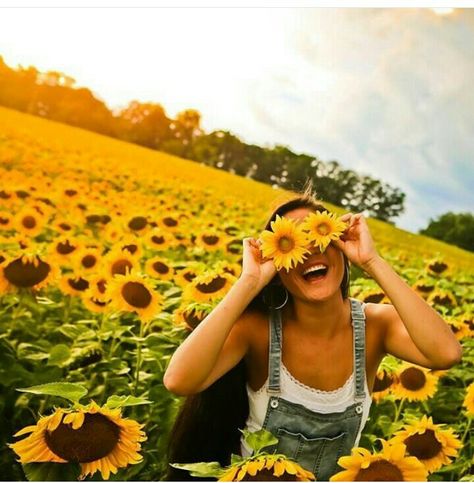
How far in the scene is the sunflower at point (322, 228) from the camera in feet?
3.92

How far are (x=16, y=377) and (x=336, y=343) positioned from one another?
2.50ft

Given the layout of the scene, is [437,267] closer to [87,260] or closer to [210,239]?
[210,239]

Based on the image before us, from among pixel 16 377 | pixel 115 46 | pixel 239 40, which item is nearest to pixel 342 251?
pixel 16 377

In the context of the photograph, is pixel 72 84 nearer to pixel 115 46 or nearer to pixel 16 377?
pixel 115 46

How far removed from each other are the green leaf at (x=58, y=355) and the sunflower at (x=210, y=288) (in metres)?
0.35

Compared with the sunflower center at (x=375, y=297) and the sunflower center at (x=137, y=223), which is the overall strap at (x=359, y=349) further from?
the sunflower center at (x=137, y=223)

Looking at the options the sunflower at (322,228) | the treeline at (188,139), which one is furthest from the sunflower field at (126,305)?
the sunflower at (322,228)

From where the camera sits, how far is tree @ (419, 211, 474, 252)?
8.91 feet

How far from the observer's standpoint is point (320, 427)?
1.23m

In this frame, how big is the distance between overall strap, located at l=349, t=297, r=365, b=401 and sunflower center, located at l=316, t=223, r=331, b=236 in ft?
0.65

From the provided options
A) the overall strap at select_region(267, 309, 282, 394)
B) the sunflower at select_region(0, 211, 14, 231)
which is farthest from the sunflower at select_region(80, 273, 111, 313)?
the overall strap at select_region(267, 309, 282, 394)

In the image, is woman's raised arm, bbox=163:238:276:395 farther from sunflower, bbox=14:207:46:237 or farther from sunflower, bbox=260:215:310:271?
sunflower, bbox=14:207:46:237

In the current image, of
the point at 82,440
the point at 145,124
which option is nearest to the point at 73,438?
the point at 82,440

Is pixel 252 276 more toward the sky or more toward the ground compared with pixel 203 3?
more toward the ground
